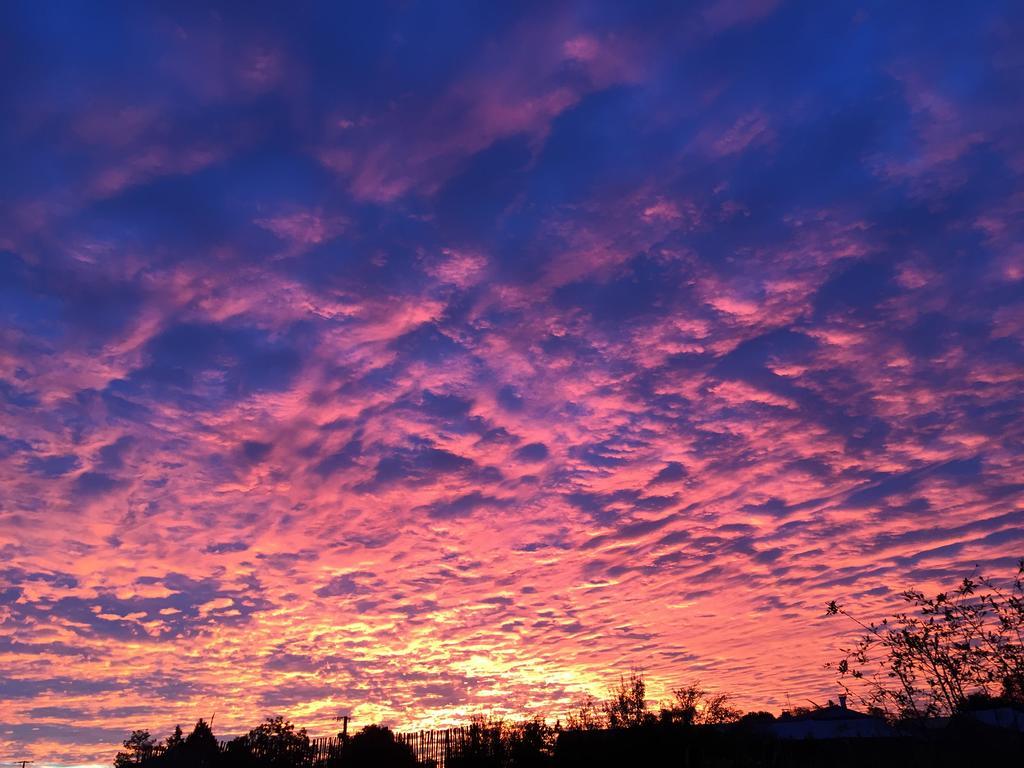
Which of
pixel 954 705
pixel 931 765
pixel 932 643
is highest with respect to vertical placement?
pixel 932 643

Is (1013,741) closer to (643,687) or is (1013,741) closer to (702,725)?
(702,725)

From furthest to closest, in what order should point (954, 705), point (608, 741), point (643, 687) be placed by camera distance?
point (643, 687), point (608, 741), point (954, 705)

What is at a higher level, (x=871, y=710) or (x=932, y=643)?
(x=932, y=643)

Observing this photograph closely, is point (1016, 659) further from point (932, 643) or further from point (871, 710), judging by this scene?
point (871, 710)

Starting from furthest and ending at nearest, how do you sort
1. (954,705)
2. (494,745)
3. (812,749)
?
(494,745)
(812,749)
(954,705)

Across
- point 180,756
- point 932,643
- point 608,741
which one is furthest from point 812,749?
point 180,756

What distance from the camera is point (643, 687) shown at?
30281 mm

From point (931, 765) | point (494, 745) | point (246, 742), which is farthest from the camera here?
point (246, 742)

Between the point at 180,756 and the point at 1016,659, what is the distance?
32348 mm

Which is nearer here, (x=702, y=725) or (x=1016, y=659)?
(x=1016, y=659)

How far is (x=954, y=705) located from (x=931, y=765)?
2.81 metres

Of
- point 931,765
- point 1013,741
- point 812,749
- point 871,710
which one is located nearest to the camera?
point 931,765

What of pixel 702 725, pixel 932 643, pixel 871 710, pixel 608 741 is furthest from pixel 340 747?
pixel 932 643

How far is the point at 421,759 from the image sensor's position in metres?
29.3
